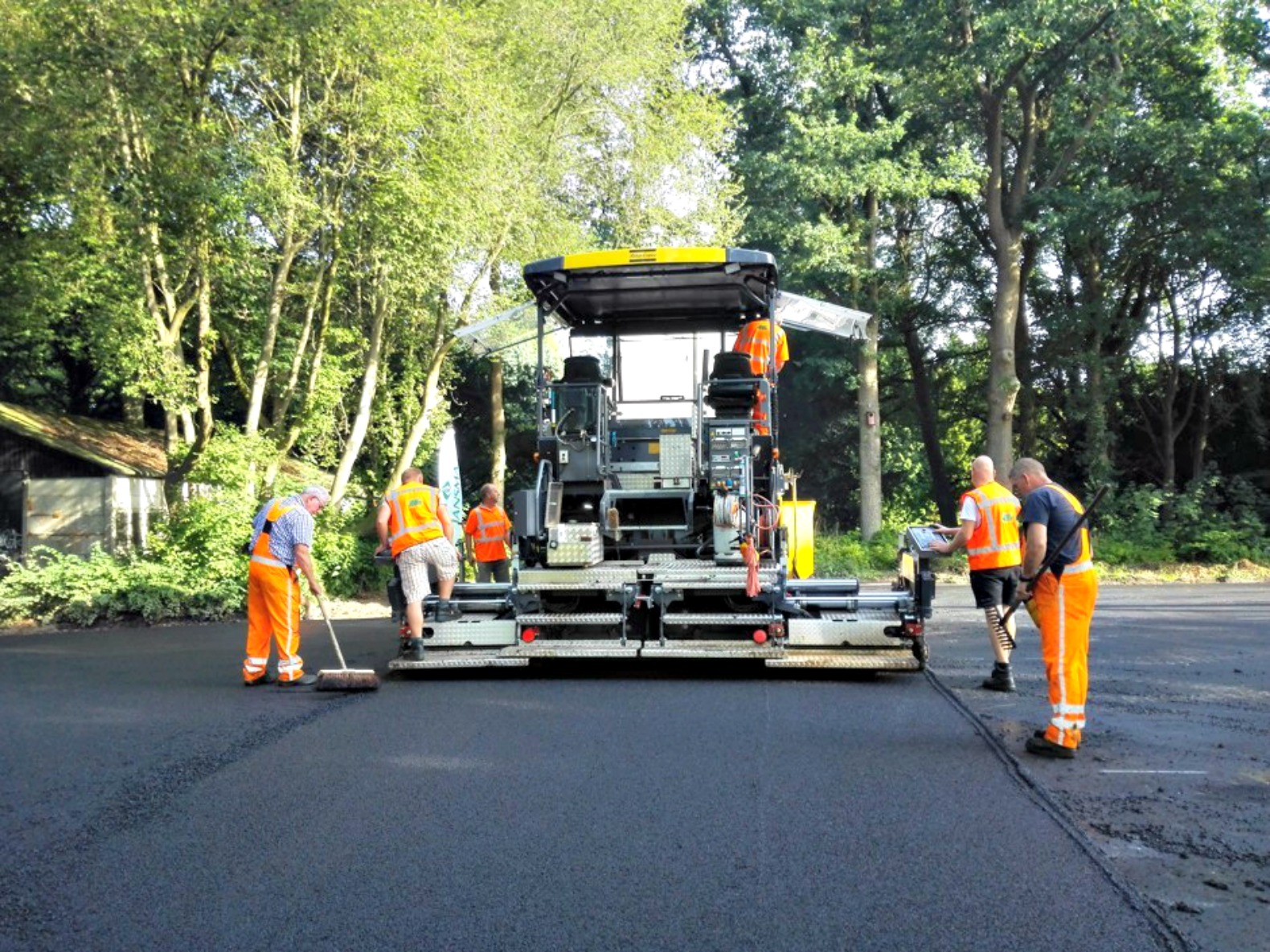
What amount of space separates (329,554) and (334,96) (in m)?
6.59

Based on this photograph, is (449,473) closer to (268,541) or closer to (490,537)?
(490,537)

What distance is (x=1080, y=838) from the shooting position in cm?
492

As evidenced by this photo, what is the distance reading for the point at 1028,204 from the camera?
83.1ft

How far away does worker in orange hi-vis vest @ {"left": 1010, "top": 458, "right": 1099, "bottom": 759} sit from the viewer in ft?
21.3

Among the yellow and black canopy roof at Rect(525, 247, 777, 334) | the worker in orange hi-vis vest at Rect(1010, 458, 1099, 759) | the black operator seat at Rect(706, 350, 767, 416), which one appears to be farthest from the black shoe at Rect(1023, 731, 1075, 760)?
the yellow and black canopy roof at Rect(525, 247, 777, 334)

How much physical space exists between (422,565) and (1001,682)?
14.5 ft

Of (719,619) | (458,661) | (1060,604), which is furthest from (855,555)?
(1060,604)

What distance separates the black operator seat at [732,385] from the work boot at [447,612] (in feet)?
8.69

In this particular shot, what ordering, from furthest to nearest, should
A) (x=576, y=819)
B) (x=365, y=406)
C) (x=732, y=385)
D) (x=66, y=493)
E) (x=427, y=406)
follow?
(x=66, y=493) < (x=427, y=406) < (x=365, y=406) < (x=732, y=385) < (x=576, y=819)

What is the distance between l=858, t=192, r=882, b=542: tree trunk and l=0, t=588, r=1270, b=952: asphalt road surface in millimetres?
17581

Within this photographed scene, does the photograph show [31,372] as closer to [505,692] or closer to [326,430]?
[326,430]

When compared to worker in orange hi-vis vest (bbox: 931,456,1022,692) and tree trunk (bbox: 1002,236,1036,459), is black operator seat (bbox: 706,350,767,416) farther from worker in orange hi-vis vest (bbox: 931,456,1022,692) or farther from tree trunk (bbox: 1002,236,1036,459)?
tree trunk (bbox: 1002,236,1036,459)

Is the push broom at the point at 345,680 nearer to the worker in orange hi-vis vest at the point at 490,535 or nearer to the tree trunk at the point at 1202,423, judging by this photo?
the worker in orange hi-vis vest at the point at 490,535

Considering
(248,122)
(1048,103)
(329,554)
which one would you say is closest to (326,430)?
(329,554)
